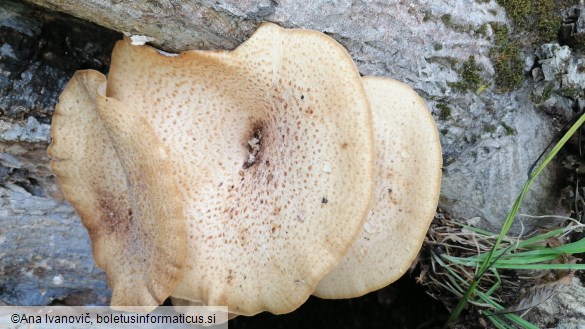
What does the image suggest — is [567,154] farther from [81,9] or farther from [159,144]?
[81,9]

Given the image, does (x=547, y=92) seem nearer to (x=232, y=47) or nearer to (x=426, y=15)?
(x=426, y=15)

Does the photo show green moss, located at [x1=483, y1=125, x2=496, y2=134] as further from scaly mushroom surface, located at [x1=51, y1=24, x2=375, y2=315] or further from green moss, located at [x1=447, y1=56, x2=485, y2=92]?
scaly mushroom surface, located at [x1=51, y1=24, x2=375, y2=315]

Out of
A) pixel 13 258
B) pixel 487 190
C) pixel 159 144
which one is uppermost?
pixel 159 144

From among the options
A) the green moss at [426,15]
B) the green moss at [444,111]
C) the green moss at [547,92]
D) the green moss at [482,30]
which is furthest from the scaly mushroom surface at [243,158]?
the green moss at [547,92]

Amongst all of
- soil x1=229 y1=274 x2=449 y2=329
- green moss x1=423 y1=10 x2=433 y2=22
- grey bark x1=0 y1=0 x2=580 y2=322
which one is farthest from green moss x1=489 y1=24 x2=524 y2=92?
soil x1=229 y1=274 x2=449 y2=329

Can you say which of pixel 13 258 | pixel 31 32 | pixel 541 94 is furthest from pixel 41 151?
pixel 541 94

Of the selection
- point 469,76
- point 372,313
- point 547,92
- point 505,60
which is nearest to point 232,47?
point 469,76
